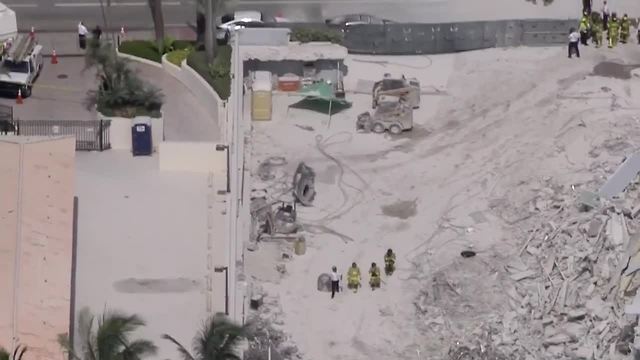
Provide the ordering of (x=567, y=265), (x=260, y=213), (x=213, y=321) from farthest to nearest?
(x=260, y=213)
(x=567, y=265)
(x=213, y=321)

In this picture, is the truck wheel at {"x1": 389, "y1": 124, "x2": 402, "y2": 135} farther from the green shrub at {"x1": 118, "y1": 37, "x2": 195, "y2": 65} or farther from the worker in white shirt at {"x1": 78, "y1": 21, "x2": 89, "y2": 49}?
→ the worker in white shirt at {"x1": 78, "y1": 21, "x2": 89, "y2": 49}

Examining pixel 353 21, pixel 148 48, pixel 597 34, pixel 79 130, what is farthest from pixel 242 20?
pixel 597 34

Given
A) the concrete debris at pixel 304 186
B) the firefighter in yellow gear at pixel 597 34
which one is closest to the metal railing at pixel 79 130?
the concrete debris at pixel 304 186

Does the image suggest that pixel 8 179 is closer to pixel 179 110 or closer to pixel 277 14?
pixel 179 110

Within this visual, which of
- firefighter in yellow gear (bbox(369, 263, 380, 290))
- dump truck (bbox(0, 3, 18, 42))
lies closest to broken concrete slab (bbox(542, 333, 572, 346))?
firefighter in yellow gear (bbox(369, 263, 380, 290))

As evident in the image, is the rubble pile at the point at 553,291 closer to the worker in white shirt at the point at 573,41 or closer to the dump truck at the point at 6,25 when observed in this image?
the worker in white shirt at the point at 573,41

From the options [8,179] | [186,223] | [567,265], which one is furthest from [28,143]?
[567,265]
